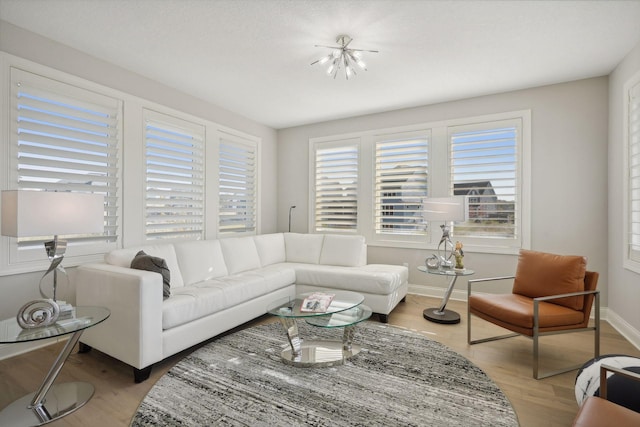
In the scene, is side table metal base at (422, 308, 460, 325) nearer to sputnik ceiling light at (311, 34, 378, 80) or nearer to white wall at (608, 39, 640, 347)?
white wall at (608, 39, 640, 347)

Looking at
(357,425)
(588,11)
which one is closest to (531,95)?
(588,11)

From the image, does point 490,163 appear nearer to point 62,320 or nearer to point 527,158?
point 527,158

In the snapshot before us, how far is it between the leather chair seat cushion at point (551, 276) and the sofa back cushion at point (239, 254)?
2.93 metres

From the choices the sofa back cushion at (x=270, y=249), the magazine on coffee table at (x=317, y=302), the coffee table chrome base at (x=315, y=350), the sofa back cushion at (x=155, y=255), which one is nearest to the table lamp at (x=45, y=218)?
the sofa back cushion at (x=155, y=255)

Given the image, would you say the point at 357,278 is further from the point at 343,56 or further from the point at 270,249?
the point at 343,56

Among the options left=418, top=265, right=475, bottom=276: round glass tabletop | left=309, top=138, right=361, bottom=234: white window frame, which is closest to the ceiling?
left=309, top=138, right=361, bottom=234: white window frame

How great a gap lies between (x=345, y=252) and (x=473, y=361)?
6.73ft

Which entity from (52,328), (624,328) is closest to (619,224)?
(624,328)

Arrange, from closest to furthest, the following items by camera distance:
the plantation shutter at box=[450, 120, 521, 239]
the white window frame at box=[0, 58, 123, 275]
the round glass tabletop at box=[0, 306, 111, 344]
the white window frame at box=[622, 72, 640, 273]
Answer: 1. the round glass tabletop at box=[0, 306, 111, 344]
2. the white window frame at box=[0, 58, 123, 275]
3. the white window frame at box=[622, 72, 640, 273]
4. the plantation shutter at box=[450, 120, 521, 239]

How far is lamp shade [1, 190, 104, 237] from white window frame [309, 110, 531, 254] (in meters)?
3.49

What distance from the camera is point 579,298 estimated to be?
2494mm

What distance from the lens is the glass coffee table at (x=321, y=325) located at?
2.33m

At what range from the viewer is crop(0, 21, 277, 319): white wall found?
2545mm

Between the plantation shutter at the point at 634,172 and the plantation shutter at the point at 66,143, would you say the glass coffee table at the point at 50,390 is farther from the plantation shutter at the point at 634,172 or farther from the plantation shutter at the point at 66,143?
the plantation shutter at the point at 634,172
